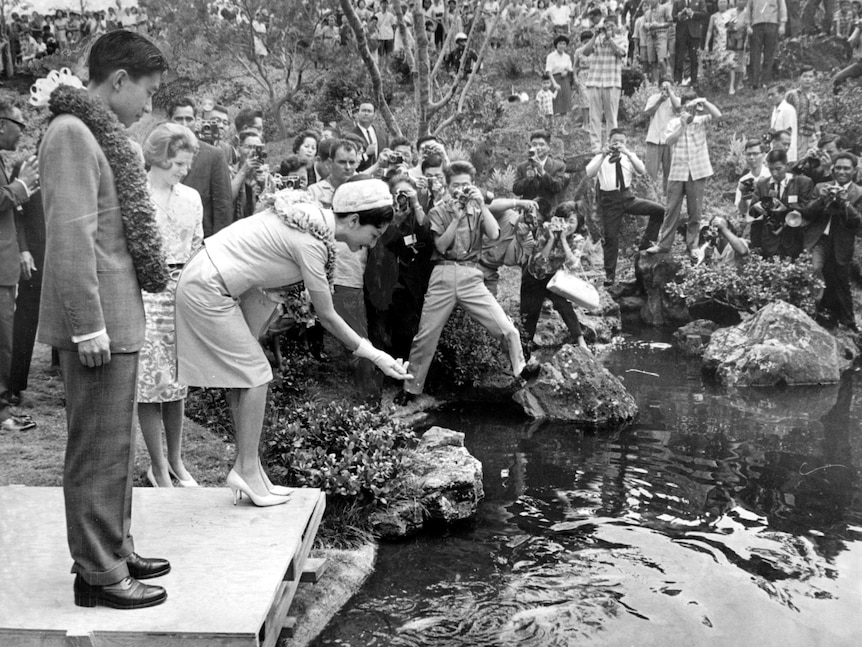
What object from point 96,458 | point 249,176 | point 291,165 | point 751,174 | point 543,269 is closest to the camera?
point 96,458

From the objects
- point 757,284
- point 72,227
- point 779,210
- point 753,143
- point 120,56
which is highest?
point 120,56

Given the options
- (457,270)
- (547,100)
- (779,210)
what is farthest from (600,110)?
(457,270)

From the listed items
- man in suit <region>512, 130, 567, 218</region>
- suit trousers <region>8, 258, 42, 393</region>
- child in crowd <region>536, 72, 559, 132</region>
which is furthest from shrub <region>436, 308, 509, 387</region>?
child in crowd <region>536, 72, 559, 132</region>

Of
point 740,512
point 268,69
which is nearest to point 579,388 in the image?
point 740,512

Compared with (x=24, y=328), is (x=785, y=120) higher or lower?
higher

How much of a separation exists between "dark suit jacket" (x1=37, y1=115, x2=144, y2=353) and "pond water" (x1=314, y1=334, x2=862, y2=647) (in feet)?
6.91

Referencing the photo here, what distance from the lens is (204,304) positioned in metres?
4.21

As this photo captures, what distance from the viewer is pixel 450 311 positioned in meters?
7.78

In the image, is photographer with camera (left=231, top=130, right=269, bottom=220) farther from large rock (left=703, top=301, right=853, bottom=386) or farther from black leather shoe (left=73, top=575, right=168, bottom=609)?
large rock (left=703, top=301, right=853, bottom=386)

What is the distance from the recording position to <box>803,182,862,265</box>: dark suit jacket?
1013 cm

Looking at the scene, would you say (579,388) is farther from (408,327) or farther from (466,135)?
(466,135)

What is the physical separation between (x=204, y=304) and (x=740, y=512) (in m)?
3.72

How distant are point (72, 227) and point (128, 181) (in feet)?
0.91

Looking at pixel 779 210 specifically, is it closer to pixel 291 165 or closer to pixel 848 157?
pixel 848 157
